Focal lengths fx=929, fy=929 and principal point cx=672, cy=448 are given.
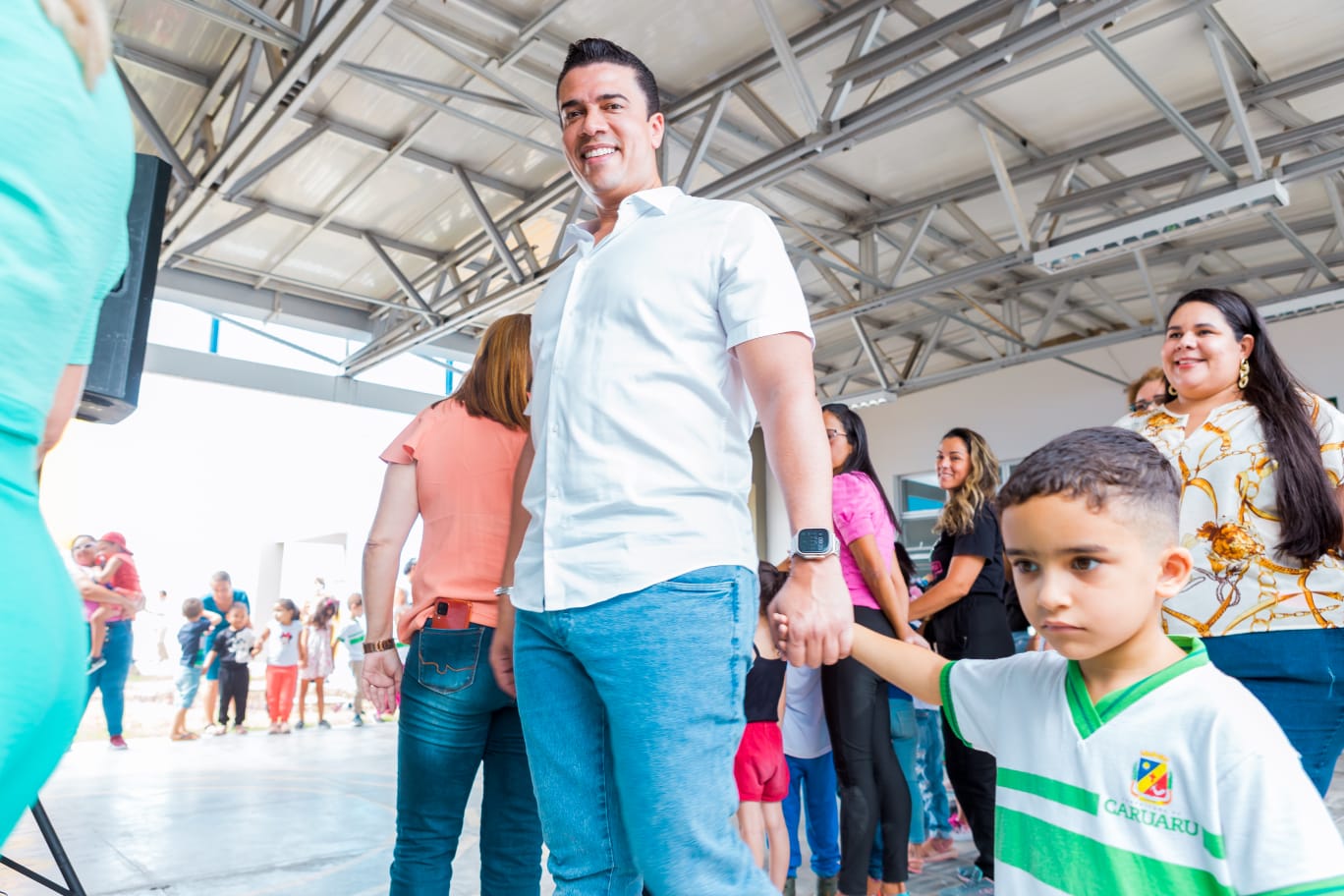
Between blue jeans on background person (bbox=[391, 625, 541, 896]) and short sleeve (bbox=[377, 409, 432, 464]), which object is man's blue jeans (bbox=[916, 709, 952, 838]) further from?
short sleeve (bbox=[377, 409, 432, 464])

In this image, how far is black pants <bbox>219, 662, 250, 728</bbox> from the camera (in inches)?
305

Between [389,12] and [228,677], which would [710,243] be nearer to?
[389,12]

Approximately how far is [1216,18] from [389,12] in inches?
171

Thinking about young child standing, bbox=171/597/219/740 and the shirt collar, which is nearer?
the shirt collar

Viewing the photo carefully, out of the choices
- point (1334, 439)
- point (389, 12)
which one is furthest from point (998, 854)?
point (389, 12)

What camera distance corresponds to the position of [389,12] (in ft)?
15.4

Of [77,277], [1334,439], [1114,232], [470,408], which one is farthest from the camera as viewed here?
[1114,232]

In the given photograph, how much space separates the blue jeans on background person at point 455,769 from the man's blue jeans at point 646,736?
18.4 inches

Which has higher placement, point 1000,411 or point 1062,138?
point 1062,138

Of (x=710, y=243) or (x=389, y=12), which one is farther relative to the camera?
(x=389, y=12)

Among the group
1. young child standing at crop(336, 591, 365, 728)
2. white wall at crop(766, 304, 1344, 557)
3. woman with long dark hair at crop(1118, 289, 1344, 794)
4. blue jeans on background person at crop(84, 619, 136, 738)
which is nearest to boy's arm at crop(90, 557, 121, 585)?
blue jeans on background person at crop(84, 619, 136, 738)

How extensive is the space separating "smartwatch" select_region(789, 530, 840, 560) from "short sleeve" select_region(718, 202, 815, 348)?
249 millimetres

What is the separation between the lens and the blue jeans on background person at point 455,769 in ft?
5.09

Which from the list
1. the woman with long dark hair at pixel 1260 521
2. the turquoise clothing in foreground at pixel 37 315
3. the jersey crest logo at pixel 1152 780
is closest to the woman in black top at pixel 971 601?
the woman with long dark hair at pixel 1260 521
